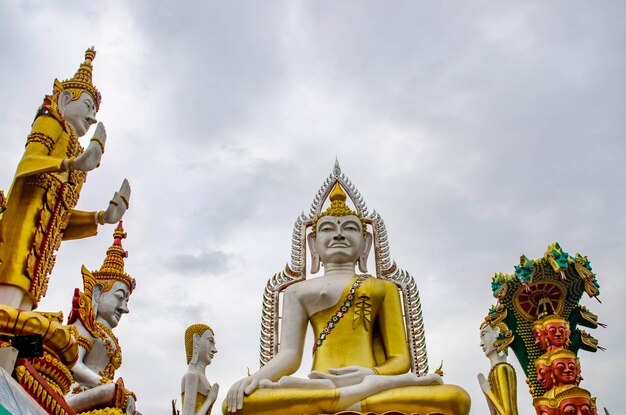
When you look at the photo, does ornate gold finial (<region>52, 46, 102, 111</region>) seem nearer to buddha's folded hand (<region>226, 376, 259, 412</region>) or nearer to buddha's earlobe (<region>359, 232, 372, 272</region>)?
buddha's earlobe (<region>359, 232, 372, 272</region>)

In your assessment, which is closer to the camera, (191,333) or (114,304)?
(191,333)

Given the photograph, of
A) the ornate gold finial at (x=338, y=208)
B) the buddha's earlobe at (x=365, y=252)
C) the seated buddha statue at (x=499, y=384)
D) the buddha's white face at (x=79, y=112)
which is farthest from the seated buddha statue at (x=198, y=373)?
the seated buddha statue at (x=499, y=384)

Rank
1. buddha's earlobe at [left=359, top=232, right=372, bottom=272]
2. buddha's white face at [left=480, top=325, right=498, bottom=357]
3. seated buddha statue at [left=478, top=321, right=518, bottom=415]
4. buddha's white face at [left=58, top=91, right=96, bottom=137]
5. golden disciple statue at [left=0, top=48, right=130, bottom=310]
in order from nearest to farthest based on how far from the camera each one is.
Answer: golden disciple statue at [left=0, top=48, right=130, bottom=310] < buddha's white face at [left=58, top=91, right=96, bottom=137] < seated buddha statue at [left=478, top=321, right=518, bottom=415] < buddha's earlobe at [left=359, top=232, right=372, bottom=272] < buddha's white face at [left=480, top=325, right=498, bottom=357]

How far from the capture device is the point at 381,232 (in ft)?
24.4

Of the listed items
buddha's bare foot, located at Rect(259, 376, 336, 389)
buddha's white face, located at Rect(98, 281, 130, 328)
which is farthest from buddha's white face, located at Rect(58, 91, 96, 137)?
buddha's bare foot, located at Rect(259, 376, 336, 389)

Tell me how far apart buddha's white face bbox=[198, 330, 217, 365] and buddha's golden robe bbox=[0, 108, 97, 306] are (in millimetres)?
1468

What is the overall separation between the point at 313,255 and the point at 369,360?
5.48 ft

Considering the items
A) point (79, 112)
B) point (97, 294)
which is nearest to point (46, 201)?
point (79, 112)

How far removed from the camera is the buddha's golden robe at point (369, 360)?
4.98 meters

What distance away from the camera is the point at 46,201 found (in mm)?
6047

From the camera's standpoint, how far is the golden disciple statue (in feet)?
18.5

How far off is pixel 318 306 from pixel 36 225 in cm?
265

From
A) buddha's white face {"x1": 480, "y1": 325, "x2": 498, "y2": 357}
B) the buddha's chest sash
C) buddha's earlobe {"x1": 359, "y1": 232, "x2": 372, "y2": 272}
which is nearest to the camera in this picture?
the buddha's chest sash

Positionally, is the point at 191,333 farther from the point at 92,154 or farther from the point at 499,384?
the point at 499,384
